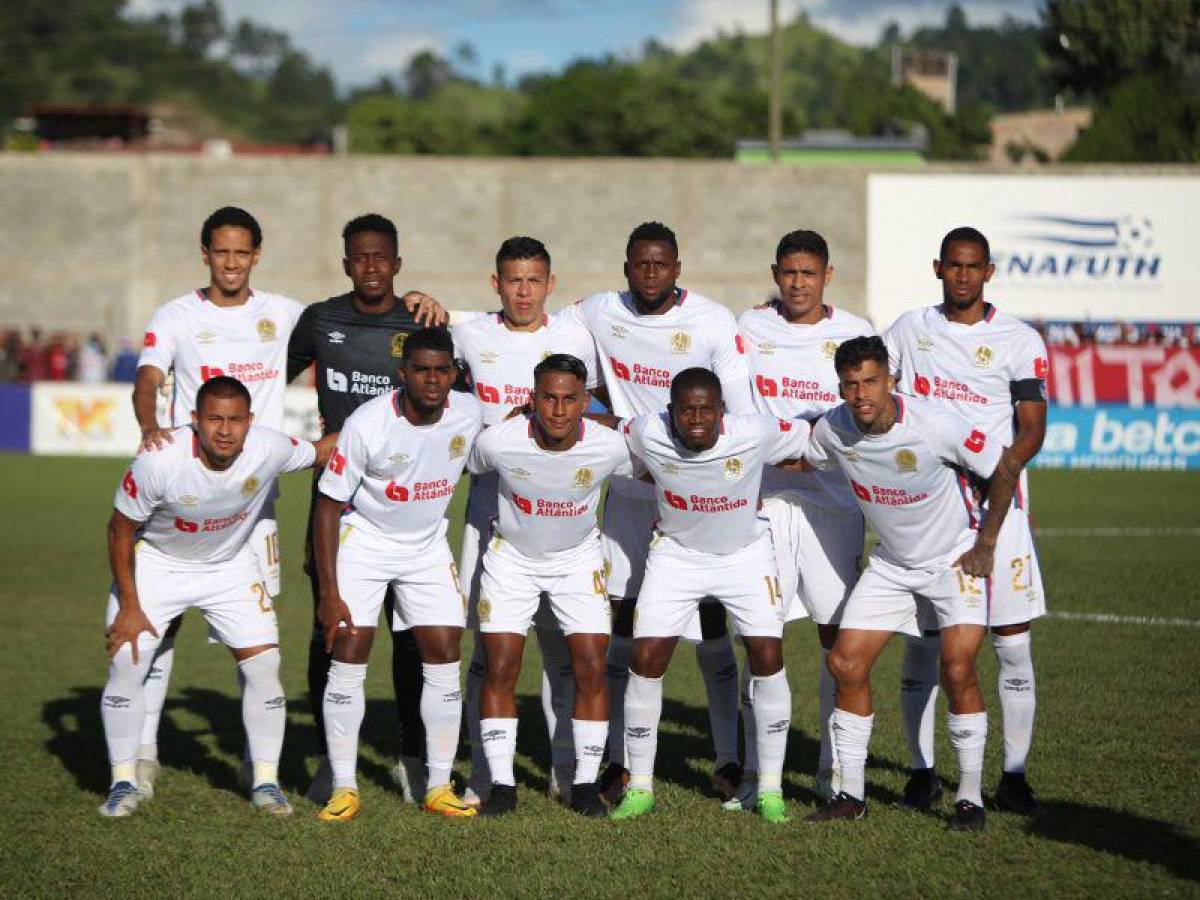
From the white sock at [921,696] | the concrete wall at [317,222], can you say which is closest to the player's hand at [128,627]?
the white sock at [921,696]

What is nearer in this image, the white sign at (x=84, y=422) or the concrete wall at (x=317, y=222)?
the white sign at (x=84, y=422)

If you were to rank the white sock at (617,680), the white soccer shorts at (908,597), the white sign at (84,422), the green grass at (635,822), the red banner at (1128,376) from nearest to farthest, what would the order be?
the green grass at (635,822)
the white soccer shorts at (908,597)
the white sock at (617,680)
the red banner at (1128,376)
the white sign at (84,422)

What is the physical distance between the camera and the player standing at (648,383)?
26.3 feet

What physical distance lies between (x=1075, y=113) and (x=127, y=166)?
78.9 m

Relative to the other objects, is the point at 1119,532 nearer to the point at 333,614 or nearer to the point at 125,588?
the point at 333,614

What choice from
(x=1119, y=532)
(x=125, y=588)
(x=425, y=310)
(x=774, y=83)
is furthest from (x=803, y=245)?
(x=774, y=83)

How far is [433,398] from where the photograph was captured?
296 inches

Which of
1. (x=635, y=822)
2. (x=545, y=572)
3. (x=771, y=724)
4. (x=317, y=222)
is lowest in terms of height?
(x=635, y=822)

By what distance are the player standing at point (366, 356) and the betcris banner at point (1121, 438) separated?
60.6ft

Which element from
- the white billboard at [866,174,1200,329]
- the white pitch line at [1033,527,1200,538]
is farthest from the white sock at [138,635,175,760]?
the white billboard at [866,174,1200,329]

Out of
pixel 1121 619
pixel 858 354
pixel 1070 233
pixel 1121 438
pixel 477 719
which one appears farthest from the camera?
pixel 1070 233

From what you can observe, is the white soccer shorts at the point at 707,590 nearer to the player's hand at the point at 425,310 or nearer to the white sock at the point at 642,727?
the white sock at the point at 642,727

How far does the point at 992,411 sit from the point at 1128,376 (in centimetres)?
1963

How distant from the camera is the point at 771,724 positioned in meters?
7.70
